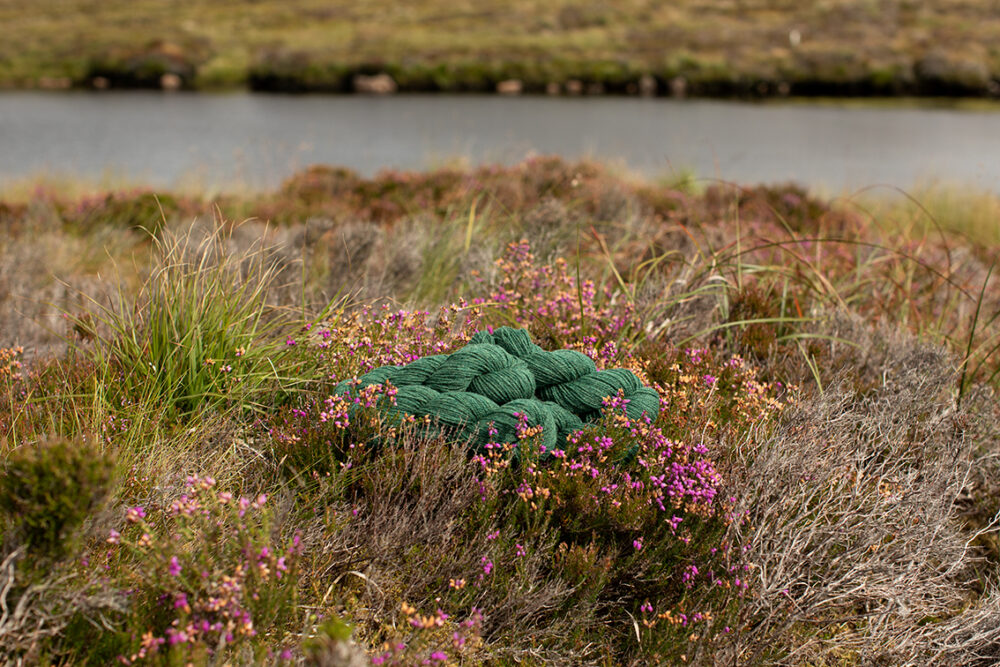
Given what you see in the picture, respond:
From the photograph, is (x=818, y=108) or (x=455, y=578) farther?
(x=818, y=108)

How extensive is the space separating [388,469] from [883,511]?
1.82 meters

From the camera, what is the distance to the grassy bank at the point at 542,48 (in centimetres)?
3922

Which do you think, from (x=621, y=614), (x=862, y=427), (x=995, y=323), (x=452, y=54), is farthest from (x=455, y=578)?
(x=452, y=54)

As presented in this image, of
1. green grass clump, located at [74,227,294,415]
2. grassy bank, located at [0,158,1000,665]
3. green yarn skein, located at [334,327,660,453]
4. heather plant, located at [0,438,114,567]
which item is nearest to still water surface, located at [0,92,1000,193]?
green grass clump, located at [74,227,294,415]

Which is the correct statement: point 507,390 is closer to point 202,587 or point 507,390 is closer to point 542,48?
point 202,587

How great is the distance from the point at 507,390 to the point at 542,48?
4800 centimetres

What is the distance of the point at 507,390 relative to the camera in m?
2.59

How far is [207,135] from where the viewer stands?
2072 cm

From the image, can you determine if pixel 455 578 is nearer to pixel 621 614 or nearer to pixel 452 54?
pixel 621 614

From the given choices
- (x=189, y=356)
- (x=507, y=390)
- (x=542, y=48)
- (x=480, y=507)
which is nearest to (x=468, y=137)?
(x=189, y=356)

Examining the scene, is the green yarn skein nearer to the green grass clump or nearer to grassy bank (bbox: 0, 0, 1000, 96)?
Result: the green grass clump

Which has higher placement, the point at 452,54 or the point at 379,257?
the point at 452,54

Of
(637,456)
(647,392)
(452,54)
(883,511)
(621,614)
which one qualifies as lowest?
(621,614)

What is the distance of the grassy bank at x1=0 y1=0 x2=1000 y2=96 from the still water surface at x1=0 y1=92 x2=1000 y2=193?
5.70 metres
